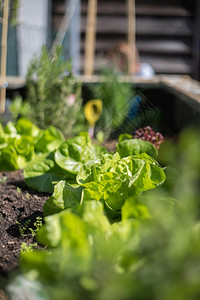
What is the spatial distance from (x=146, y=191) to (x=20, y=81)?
3.22 meters

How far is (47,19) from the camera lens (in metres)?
7.54

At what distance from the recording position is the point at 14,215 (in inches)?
75.3

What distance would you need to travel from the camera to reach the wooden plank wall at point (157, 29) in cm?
763

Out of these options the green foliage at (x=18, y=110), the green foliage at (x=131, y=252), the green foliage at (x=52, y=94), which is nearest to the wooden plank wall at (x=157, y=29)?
the green foliage at (x=18, y=110)

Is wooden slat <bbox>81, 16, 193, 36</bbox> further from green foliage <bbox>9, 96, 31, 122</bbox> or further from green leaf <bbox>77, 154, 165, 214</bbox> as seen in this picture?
green leaf <bbox>77, 154, 165, 214</bbox>

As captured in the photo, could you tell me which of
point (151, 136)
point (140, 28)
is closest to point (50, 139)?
point (151, 136)

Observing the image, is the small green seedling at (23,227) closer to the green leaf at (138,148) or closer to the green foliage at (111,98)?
the green leaf at (138,148)

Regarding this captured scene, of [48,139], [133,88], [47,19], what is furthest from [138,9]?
[48,139]

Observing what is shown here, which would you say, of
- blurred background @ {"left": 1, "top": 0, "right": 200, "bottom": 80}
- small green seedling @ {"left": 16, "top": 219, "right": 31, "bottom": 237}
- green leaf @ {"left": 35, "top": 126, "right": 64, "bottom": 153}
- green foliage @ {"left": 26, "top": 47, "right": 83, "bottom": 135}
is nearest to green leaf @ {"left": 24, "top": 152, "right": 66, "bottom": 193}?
green leaf @ {"left": 35, "top": 126, "right": 64, "bottom": 153}

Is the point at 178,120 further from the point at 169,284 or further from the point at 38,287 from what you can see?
the point at 169,284

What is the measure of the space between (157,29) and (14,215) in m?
6.40

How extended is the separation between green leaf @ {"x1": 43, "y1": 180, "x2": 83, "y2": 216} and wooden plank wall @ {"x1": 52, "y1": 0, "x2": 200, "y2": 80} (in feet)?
19.5

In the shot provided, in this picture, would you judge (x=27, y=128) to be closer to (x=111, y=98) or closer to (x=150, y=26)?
(x=111, y=98)

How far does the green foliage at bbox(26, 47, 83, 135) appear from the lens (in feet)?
11.8
